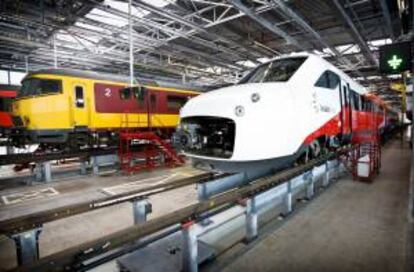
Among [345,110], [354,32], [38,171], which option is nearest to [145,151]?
[38,171]

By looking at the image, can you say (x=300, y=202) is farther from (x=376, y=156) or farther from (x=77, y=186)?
(x=77, y=186)

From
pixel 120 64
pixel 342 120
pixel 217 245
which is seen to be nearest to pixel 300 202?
pixel 217 245

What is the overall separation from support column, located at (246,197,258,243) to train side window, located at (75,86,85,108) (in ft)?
22.3

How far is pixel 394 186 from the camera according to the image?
5.32 meters

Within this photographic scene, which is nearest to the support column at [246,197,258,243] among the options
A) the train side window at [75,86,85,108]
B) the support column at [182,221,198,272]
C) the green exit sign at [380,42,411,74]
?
the support column at [182,221,198,272]

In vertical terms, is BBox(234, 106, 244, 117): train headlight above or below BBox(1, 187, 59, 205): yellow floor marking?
above

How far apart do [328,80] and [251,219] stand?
3.29m

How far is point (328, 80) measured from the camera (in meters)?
4.88

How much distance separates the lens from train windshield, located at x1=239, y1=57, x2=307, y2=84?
415 cm

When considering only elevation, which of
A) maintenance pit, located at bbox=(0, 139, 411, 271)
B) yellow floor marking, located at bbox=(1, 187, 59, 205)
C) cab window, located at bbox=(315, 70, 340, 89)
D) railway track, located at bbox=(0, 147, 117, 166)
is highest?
cab window, located at bbox=(315, 70, 340, 89)

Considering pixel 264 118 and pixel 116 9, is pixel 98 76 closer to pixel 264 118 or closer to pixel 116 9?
pixel 116 9

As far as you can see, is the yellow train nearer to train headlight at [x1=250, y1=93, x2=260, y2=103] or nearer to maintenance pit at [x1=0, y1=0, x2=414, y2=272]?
maintenance pit at [x1=0, y1=0, x2=414, y2=272]

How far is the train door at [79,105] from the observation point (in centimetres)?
775

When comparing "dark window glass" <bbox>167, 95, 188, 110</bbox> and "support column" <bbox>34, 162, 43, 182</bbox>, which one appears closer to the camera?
"support column" <bbox>34, 162, 43, 182</bbox>
